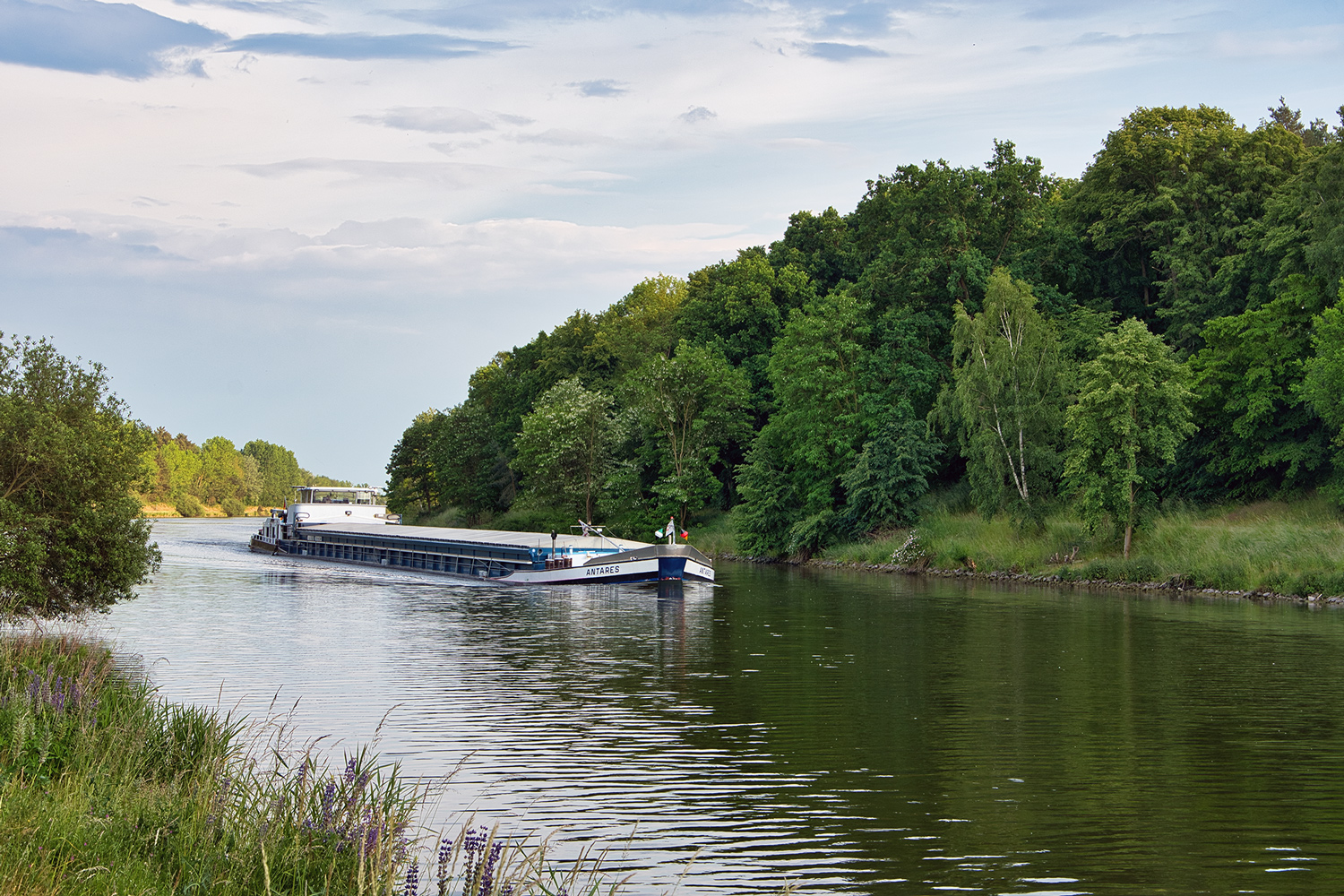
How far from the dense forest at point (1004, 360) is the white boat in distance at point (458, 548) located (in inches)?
619

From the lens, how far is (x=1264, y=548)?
45.0 meters

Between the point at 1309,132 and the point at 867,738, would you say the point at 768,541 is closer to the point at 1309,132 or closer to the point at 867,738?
the point at 1309,132

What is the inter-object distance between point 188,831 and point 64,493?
61.8 ft

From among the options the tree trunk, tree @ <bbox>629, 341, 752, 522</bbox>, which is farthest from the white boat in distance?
the tree trunk

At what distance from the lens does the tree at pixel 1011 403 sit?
56.7 m

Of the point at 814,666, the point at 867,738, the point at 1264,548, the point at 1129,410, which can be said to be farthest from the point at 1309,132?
the point at 867,738

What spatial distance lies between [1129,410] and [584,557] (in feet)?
83.3

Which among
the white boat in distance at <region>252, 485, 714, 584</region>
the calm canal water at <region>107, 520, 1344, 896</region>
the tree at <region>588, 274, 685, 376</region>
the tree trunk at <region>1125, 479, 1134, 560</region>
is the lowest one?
the calm canal water at <region>107, 520, 1344, 896</region>

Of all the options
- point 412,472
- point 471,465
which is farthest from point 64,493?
point 412,472

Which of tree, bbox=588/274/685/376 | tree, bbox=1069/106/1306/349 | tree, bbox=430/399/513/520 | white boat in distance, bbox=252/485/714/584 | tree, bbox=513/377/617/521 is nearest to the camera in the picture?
white boat in distance, bbox=252/485/714/584

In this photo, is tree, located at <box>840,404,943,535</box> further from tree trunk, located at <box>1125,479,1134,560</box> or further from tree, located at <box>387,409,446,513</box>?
tree, located at <box>387,409,446,513</box>

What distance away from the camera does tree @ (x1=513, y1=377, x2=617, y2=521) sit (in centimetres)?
9038

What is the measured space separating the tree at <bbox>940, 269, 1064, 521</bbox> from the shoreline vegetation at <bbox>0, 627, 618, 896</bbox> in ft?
159

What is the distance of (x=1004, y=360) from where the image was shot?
57406mm
